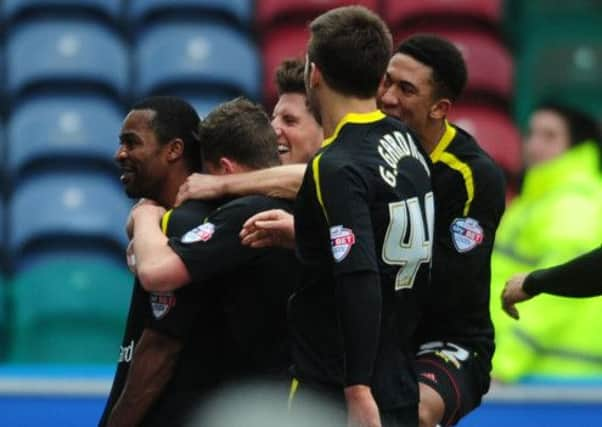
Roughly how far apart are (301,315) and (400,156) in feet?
1.33

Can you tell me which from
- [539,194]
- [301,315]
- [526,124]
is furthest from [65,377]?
[526,124]

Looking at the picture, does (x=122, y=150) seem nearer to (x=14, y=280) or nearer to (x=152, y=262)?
(x=152, y=262)

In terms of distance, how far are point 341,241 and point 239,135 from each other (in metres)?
→ 0.66

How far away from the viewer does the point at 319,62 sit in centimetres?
391

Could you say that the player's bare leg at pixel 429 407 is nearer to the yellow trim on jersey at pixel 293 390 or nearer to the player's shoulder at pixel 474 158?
the yellow trim on jersey at pixel 293 390

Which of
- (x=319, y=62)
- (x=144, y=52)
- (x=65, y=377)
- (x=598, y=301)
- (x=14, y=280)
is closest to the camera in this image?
(x=319, y=62)

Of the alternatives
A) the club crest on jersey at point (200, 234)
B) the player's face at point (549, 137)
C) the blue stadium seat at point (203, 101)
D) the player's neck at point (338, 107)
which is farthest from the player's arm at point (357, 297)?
the blue stadium seat at point (203, 101)

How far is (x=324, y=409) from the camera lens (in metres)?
3.91

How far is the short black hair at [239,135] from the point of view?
4.29 metres

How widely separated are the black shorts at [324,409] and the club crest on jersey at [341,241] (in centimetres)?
33

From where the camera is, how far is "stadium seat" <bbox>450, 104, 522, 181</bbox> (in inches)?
301

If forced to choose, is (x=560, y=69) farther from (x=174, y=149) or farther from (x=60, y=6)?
(x=174, y=149)

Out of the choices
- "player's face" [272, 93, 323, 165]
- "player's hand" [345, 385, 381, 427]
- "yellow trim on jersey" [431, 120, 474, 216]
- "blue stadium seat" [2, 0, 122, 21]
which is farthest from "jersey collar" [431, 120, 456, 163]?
"blue stadium seat" [2, 0, 122, 21]

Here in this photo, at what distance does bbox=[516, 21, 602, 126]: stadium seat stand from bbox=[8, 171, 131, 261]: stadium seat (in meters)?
1.97
